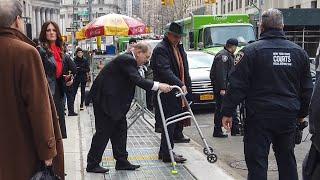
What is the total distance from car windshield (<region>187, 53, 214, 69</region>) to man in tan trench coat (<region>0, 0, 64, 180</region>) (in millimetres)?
11304

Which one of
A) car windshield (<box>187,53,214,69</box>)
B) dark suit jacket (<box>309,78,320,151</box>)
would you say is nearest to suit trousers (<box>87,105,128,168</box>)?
dark suit jacket (<box>309,78,320,151</box>)

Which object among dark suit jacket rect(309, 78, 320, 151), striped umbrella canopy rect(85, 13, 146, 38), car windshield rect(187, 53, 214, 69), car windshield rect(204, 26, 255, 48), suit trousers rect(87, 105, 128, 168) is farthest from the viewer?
car windshield rect(204, 26, 255, 48)

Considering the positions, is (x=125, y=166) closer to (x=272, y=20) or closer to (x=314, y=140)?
(x=272, y=20)

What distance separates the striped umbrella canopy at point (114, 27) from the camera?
17047 mm

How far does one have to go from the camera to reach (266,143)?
16.8 feet

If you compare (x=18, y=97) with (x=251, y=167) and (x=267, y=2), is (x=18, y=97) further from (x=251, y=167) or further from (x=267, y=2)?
(x=267, y=2)

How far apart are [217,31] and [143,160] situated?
40.6 feet

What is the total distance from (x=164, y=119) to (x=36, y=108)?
131 inches

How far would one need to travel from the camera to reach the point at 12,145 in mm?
3725

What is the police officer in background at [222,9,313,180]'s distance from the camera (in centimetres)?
506

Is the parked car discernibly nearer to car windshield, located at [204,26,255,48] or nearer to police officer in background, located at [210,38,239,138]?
police officer in background, located at [210,38,239,138]

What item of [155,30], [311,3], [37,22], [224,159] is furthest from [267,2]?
[37,22]

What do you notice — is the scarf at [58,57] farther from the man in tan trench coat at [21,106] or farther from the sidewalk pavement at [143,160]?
the man in tan trench coat at [21,106]

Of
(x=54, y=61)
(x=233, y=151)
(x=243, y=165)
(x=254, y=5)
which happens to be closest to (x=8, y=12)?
(x=54, y=61)
